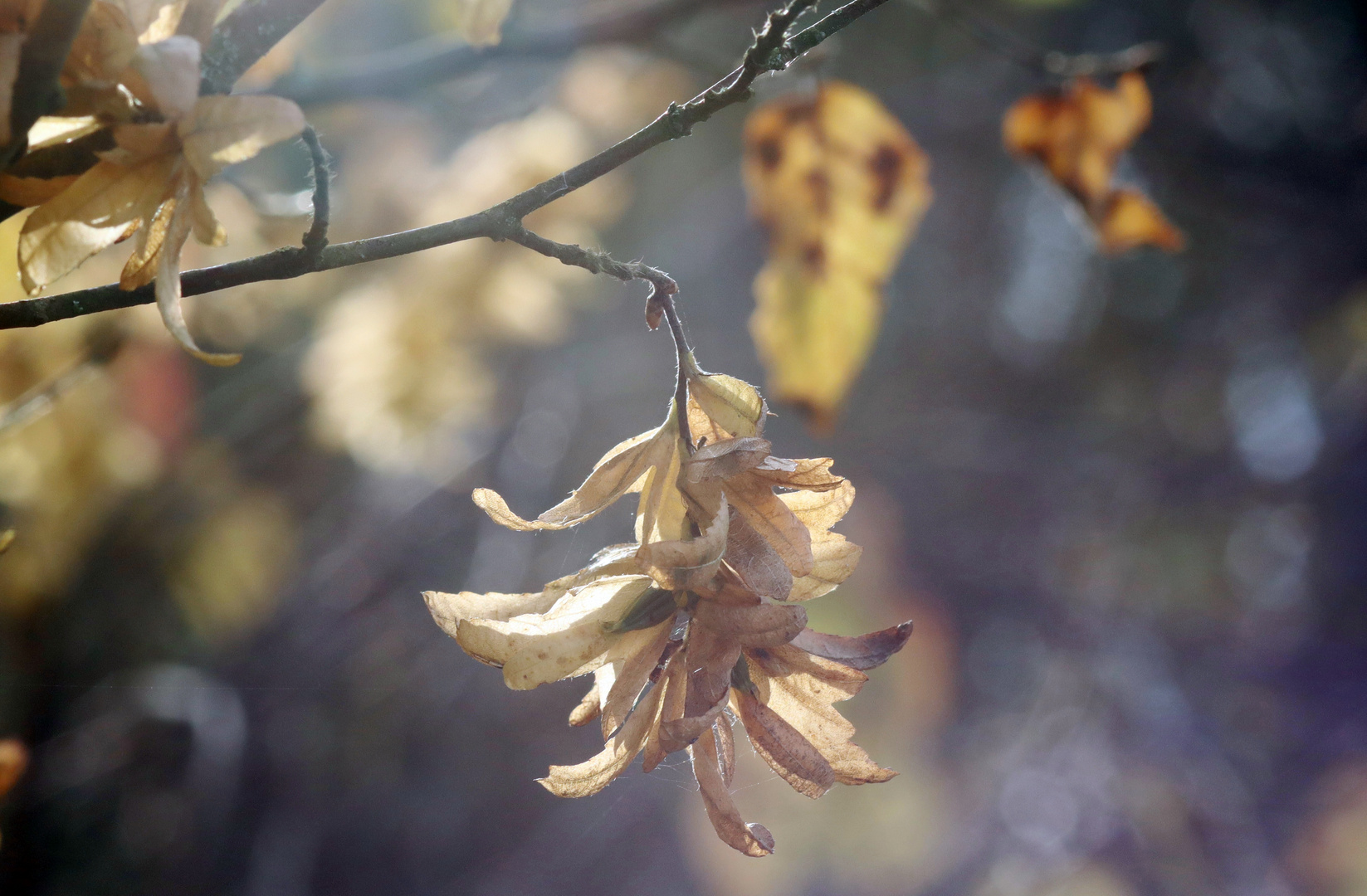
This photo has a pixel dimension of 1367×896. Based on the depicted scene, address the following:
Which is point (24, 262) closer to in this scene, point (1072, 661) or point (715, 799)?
point (715, 799)

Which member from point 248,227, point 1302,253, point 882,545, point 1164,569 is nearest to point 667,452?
point 248,227

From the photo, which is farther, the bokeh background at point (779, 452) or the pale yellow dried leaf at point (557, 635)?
the bokeh background at point (779, 452)

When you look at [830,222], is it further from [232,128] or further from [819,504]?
[232,128]

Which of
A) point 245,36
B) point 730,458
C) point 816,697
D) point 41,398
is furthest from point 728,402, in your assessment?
point 41,398

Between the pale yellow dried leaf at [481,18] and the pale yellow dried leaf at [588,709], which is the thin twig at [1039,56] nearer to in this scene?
the pale yellow dried leaf at [481,18]

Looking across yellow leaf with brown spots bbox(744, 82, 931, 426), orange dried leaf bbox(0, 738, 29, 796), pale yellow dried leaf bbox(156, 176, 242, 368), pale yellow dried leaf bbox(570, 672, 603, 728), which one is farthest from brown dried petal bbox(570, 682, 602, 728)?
yellow leaf with brown spots bbox(744, 82, 931, 426)

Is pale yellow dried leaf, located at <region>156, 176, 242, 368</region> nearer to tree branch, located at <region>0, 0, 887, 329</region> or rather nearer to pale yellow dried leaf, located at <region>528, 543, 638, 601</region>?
tree branch, located at <region>0, 0, 887, 329</region>

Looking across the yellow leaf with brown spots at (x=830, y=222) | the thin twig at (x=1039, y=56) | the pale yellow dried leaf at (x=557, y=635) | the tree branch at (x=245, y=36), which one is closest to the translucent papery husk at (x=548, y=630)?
the pale yellow dried leaf at (x=557, y=635)
